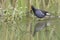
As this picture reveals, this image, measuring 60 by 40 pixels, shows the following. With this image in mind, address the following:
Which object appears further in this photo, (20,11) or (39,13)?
(20,11)

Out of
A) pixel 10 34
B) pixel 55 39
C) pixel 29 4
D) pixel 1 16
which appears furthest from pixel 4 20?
pixel 55 39

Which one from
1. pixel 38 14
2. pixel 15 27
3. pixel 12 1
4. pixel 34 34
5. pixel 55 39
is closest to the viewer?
pixel 55 39

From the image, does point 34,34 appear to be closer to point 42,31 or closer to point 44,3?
point 42,31

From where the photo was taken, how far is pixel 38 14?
178 inches

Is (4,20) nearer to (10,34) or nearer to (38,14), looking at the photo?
(38,14)

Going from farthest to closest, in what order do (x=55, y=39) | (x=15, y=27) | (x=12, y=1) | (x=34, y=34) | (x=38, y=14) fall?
1. (x=12, y=1)
2. (x=38, y=14)
3. (x=15, y=27)
4. (x=34, y=34)
5. (x=55, y=39)

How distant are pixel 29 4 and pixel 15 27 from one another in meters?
1.07

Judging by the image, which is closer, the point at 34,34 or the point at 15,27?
the point at 34,34

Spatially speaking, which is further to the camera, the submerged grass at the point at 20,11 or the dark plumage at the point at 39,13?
the dark plumage at the point at 39,13

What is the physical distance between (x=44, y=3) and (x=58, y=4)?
0.29 metres

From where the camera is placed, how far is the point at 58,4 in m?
4.85

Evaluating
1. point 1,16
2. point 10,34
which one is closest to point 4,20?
point 1,16

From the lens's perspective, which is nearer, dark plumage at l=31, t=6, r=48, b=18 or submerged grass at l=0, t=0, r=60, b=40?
submerged grass at l=0, t=0, r=60, b=40

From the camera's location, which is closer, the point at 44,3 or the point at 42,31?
the point at 42,31
